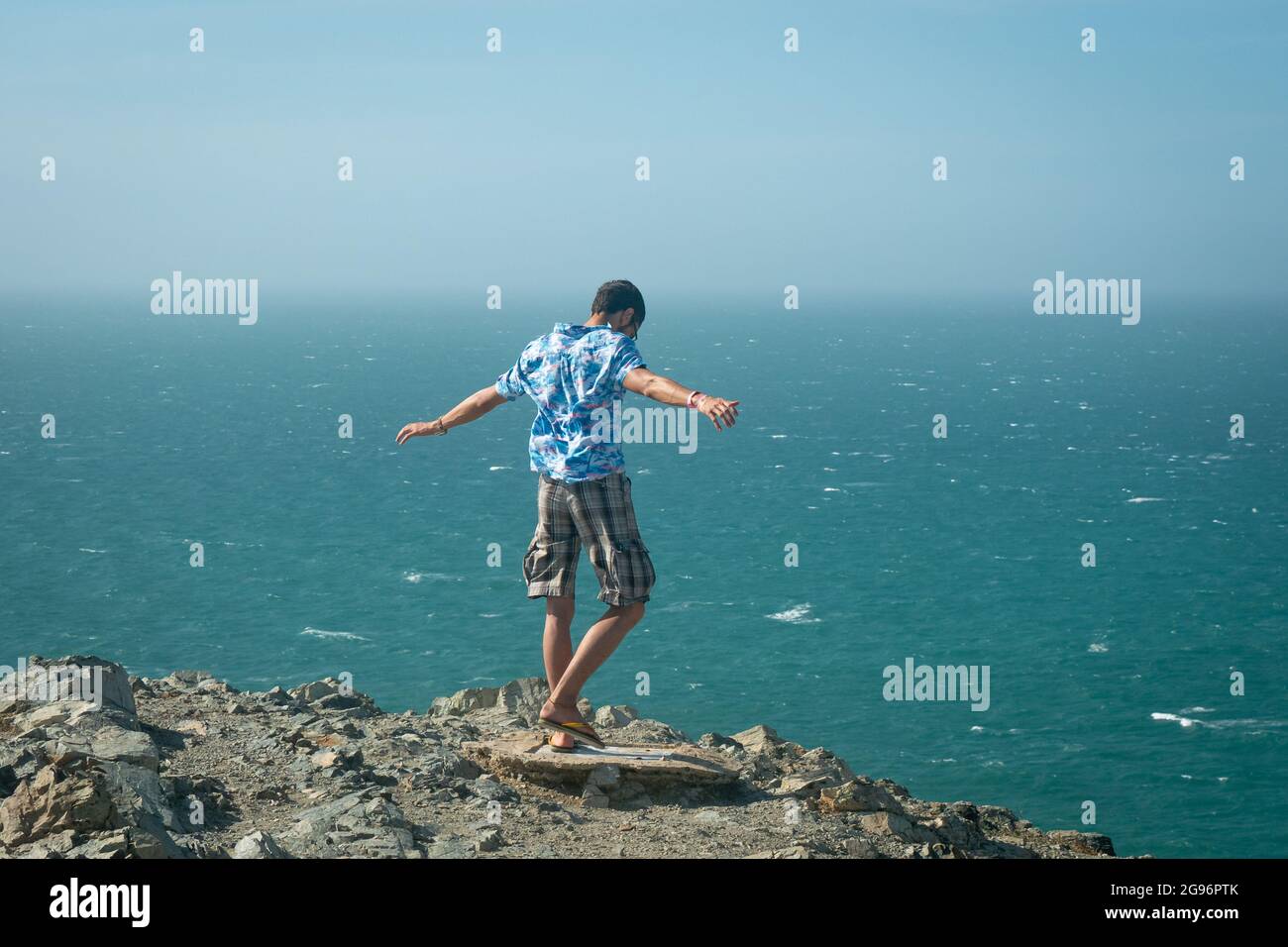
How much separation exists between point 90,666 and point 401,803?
372cm

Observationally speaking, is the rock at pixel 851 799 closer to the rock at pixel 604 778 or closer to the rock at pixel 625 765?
the rock at pixel 625 765

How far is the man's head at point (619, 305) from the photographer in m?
8.52

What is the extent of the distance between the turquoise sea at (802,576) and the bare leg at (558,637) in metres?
31.1

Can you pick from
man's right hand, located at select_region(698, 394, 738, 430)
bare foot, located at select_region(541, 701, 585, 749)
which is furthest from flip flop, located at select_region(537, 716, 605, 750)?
man's right hand, located at select_region(698, 394, 738, 430)

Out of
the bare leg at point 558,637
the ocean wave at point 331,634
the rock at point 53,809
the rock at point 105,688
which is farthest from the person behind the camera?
the ocean wave at point 331,634

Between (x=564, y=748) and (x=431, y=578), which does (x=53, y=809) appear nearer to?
(x=564, y=748)

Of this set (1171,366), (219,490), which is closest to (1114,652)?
(219,490)

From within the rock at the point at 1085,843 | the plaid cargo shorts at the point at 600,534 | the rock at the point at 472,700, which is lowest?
the rock at the point at 1085,843

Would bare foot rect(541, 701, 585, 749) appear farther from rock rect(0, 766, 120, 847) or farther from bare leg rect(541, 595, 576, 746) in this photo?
rock rect(0, 766, 120, 847)

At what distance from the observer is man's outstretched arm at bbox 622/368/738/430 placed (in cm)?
698

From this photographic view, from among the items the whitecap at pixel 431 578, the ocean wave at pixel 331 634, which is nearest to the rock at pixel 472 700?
the ocean wave at pixel 331 634

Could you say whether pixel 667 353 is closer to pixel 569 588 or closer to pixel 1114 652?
pixel 1114 652

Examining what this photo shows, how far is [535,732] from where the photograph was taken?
9.95 metres

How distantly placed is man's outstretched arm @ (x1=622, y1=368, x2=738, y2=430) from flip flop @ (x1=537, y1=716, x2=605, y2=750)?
264 centimetres
